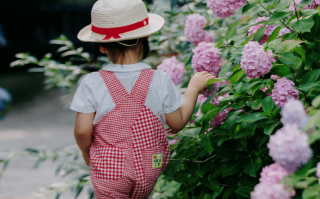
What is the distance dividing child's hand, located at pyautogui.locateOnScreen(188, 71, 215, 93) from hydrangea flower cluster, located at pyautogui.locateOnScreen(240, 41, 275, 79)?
30 centimetres

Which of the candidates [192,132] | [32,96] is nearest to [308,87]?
[192,132]

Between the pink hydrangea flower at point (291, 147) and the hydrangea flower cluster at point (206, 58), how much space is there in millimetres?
795

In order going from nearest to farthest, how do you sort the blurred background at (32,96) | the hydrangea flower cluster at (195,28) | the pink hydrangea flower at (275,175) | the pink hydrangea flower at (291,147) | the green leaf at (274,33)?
the pink hydrangea flower at (291,147) < the pink hydrangea flower at (275,175) < the green leaf at (274,33) < the hydrangea flower cluster at (195,28) < the blurred background at (32,96)

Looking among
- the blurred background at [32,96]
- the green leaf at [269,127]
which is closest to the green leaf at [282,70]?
the green leaf at [269,127]

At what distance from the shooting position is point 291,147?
659 mm

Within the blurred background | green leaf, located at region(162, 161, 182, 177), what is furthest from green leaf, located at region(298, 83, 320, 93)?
the blurred background

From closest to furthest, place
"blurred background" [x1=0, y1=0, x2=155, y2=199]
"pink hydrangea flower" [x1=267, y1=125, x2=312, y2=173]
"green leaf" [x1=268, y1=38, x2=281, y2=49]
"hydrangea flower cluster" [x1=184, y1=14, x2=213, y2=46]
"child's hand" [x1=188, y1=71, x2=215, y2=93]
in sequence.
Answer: "pink hydrangea flower" [x1=267, y1=125, x2=312, y2=173] < "green leaf" [x1=268, y1=38, x2=281, y2=49] < "child's hand" [x1=188, y1=71, x2=215, y2=93] < "hydrangea flower cluster" [x1=184, y1=14, x2=213, y2=46] < "blurred background" [x1=0, y1=0, x2=155, y2=199]

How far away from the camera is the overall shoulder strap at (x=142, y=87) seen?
1.41 meters

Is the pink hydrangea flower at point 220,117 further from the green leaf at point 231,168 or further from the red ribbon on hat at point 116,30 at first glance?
the red ribbon on hat at point 116,30

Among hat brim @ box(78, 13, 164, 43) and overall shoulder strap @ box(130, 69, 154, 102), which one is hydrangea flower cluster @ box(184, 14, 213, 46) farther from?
overall shoulder strap @ box(130, 69, 154, 102)

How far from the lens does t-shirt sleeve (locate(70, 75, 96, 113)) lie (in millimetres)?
1416

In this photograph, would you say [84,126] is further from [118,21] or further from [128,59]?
[118,21]

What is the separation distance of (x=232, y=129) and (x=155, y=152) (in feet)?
0.98

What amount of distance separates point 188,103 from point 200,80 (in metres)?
0.10
